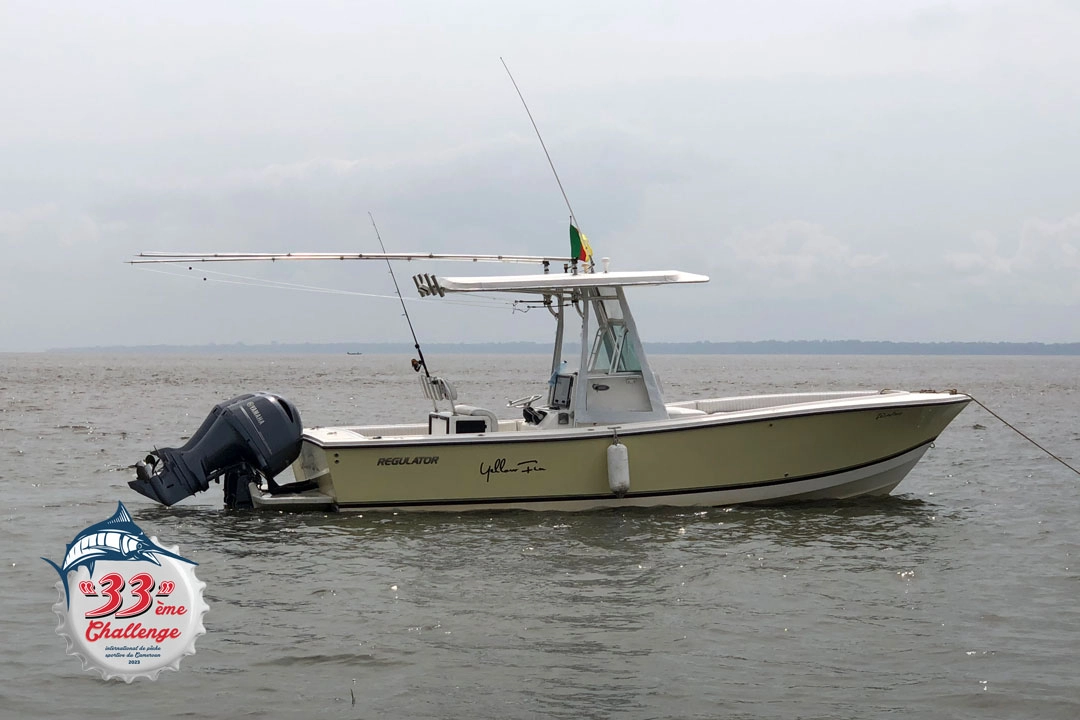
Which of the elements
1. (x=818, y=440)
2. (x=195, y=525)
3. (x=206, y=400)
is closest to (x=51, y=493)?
(x=195, y=525)

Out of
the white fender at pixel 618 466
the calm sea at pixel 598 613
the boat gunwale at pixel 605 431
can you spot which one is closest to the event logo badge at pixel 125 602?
the calm sea at pixel 598 613

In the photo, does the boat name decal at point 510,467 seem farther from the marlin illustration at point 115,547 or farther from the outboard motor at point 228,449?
the marlin illustration at point 115,547

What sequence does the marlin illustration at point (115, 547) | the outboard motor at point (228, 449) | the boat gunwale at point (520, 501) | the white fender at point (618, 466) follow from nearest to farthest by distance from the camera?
the marlin illustration at point (115, 547)
the white fender at point (618, 466)
the boat gunwale at point (520, 501)
the outboard motor at point (228, 449)

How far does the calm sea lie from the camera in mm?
7598

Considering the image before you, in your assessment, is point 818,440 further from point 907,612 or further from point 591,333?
point 907,612

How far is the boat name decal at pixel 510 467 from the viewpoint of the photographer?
13477 mm

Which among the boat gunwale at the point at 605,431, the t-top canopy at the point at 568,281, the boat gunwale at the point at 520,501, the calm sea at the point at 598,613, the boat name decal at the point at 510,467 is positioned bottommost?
the calm sea at the point at 598,613

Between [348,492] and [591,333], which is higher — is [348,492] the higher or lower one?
the lower one

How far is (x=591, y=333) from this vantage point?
14211mm

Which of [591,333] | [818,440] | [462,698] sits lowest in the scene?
[462,698]

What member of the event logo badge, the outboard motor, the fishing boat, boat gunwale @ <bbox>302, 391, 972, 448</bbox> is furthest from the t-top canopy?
the event logo badge

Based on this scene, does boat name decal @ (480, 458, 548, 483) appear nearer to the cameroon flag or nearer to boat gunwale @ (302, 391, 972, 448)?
boat gunwale @ (302, 391, 972, 448)

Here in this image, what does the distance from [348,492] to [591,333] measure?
3.44 metres

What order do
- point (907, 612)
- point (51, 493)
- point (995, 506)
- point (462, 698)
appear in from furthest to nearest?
point (51, 493) → point (995, 506) → point (907, 612) → point (462, 698)
